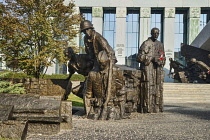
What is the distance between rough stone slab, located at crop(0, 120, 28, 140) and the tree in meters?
10.3

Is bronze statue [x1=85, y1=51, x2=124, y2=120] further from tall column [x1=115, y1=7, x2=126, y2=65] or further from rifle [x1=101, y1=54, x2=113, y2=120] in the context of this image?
tall column [x1=115, y1=7, x2=126, y2=65]

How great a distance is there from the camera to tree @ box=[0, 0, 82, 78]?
13.5 metres

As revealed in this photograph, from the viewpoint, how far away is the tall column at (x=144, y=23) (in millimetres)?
31344

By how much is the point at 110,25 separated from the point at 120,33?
2600 mm

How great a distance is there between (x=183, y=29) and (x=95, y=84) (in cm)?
2994

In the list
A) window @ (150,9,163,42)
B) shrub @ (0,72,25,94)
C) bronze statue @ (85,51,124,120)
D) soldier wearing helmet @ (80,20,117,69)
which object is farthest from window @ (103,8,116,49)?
bronze statue @ (85,51,124,120)

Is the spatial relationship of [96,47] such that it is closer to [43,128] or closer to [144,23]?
[43,128]

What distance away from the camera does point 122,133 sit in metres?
4.16

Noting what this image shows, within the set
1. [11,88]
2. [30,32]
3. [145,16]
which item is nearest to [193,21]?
[145,16]

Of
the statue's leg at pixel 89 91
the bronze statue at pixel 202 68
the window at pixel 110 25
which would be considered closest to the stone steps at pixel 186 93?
the bronze statue at pixel 202 68

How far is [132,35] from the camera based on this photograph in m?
33.3

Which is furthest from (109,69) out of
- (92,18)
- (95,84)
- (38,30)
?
(92,18)

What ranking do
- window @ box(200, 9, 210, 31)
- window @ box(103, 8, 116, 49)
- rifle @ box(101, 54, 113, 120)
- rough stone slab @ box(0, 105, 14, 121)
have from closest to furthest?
1. rough stone slab @ box(0, 105, 14, 121)
2. rifle @ box(101, 54, 113, 120)
3. window @ box(200, 9, 210, 31)
4. window @ box(103, 8, 116, 49)

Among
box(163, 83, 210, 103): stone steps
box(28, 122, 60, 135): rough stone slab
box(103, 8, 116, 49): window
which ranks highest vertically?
box(103, 8, 116, 49): window
